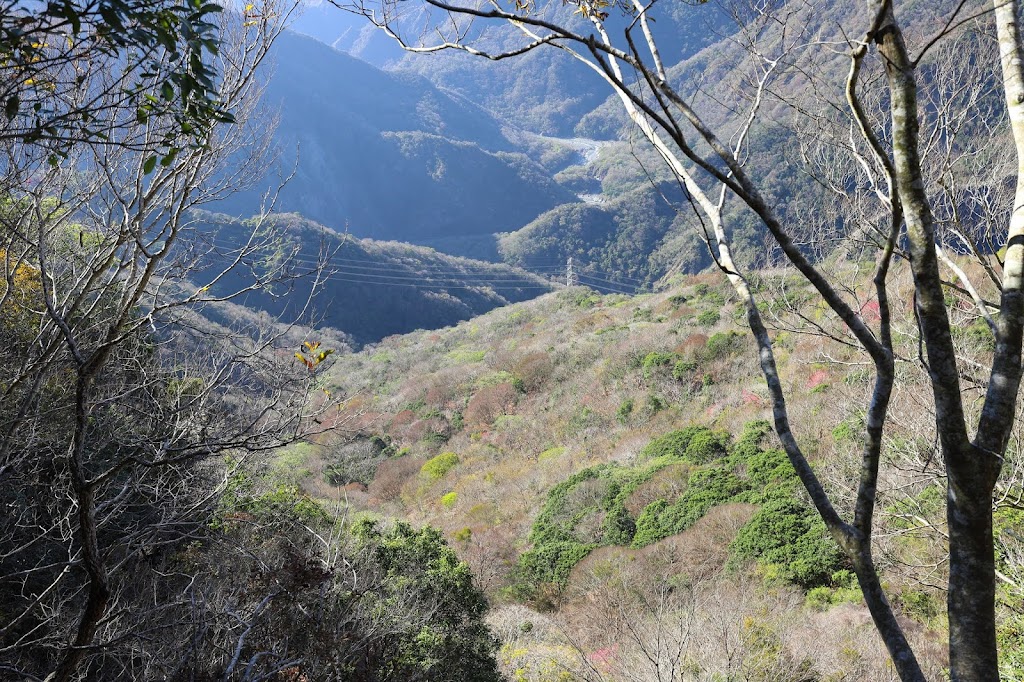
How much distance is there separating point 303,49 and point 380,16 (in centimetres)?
14933

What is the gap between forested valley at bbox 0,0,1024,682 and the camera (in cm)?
180

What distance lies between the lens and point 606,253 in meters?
74.4

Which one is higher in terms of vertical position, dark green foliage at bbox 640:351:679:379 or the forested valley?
dark green foliage at bbox 640:351:679:379

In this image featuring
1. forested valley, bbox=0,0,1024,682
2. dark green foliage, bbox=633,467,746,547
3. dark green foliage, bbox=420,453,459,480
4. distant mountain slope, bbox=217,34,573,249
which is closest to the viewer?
forested valley, bbox=0,0,1024,682

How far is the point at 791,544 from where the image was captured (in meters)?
8.79

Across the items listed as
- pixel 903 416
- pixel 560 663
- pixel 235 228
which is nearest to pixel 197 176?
pixel 560 663

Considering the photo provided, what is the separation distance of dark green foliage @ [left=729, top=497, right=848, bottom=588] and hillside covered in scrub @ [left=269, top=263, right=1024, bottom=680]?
3cm

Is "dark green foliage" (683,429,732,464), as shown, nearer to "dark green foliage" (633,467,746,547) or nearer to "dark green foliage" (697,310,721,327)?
"dark green foliage" (633,467,746,547)

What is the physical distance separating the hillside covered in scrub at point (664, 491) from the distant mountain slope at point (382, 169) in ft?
267

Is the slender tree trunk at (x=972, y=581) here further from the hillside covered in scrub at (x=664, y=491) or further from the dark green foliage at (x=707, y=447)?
the dark green foliage at (x=707, y=447)

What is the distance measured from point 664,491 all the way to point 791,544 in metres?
3.35

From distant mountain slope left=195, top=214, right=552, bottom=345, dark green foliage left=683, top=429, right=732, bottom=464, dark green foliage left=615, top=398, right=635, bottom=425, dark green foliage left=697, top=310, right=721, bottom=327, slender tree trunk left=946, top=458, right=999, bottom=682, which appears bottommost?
slender tree trunk left=946, top=458, right=999, bottom=682

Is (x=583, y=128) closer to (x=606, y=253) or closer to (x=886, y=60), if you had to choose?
(x=606, y=253)

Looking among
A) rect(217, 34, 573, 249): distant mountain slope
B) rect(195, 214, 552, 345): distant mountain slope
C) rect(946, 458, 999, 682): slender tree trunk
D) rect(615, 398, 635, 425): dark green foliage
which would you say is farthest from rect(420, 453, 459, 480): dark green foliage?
rect(217, 34, 573, 249): distant mountain slope
